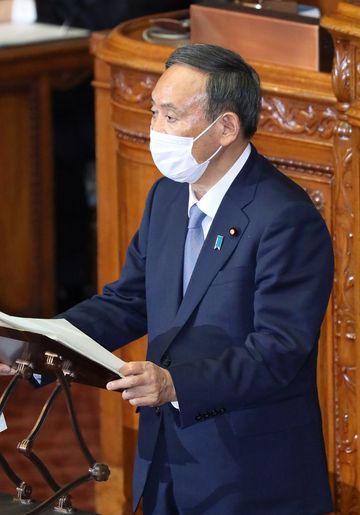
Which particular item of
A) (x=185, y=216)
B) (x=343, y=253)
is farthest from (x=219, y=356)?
(x=343, y=253)

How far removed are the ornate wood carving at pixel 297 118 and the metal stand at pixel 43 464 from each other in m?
1.11

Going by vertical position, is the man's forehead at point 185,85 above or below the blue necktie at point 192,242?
above

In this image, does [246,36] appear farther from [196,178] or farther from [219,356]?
[219,356]

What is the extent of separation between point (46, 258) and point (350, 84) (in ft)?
10.2

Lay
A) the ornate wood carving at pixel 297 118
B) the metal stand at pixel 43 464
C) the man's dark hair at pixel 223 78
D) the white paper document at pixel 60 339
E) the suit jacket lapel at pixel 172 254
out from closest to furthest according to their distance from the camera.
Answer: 1. the white paper document at pixel 60 339
2. the metal stand at pixel 43 464
3. the man's dark hair at pixel 223 78
4. the suit jacket lapel at pixel 172 254
5. the ornate wood carving at pixel 297 118

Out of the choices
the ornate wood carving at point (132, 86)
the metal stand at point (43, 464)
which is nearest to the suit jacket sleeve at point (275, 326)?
the metal stand at point (43, 464)

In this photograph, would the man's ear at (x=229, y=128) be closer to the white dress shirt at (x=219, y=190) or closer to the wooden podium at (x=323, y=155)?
the white dress shirt at (x=219, y=190)

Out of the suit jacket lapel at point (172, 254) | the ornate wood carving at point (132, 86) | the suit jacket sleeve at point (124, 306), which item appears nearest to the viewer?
the suit jacket lapel at point (172, 254)

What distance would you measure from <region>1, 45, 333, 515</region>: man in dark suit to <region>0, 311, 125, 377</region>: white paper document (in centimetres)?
5

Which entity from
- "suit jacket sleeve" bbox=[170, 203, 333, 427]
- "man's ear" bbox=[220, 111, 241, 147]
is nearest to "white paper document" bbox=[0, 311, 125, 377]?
"suit jacket sleeve" bbox=[170, 203, 333, 427]

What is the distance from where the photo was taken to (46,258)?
Result: 20.3 ft

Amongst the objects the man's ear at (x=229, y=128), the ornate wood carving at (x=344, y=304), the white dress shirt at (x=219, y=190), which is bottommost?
the ornate wood carving at (x=344, y=304)

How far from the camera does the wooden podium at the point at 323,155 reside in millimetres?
3354

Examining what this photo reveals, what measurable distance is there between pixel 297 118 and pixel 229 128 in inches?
28.6
